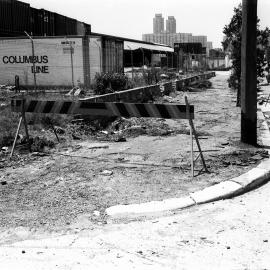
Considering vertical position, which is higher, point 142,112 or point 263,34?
point 263,34

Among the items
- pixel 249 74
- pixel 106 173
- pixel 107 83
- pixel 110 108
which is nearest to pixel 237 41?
pixel 107 83

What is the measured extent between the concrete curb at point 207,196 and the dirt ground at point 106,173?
179 millimetres

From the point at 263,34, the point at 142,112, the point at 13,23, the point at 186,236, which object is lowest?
the point at 186,236

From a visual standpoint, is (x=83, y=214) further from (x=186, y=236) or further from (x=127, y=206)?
(x=186, y=236)

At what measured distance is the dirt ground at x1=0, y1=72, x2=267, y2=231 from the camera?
17.6 ft

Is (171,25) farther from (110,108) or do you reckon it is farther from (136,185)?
(136,185)

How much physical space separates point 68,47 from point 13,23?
6.62 metres

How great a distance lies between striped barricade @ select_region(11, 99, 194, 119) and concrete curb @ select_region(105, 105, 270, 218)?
1382mm

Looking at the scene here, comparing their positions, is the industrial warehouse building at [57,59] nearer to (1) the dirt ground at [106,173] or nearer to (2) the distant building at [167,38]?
(1) the dirt ground at [106,173]

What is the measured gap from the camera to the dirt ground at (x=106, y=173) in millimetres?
5359

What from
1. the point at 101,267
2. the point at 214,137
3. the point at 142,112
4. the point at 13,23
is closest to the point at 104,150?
the point at 142,112

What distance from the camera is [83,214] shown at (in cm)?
520

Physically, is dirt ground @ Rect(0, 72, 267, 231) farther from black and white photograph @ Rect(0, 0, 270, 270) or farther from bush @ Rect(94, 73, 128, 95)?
bush @ Rect(94, 73, 128, 95)

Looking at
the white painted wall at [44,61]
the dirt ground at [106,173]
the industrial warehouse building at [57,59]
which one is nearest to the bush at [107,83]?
the industrial warehouse building at [57,59]
